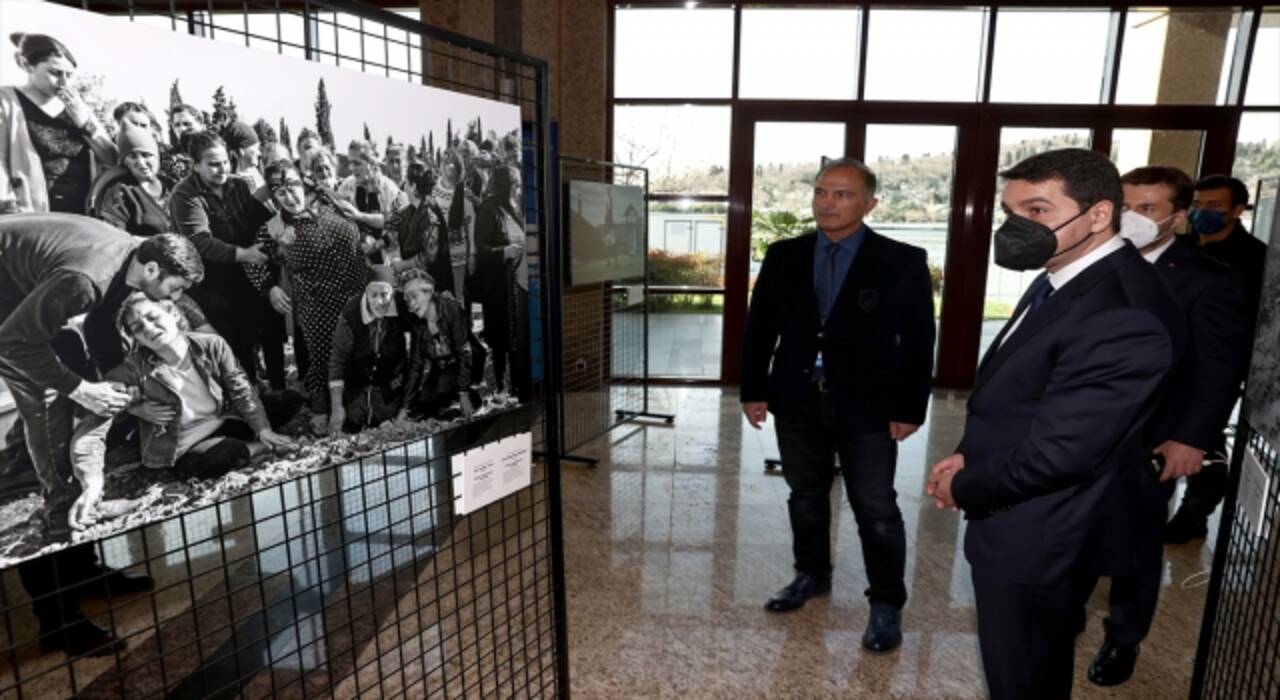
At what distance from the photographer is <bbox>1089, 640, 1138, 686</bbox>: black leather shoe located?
2.35 metres

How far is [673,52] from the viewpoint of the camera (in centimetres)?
595

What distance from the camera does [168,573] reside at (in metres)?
2.97

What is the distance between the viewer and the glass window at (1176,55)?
18.4ft

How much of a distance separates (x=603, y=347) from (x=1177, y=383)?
4.06m

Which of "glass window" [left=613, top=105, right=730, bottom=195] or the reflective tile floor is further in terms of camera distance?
"glass window" [left=613, top=105, right=730, bottom=195]

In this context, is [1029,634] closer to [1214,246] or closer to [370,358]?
Answer: [370,358]

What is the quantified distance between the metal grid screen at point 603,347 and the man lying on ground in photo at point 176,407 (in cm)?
386

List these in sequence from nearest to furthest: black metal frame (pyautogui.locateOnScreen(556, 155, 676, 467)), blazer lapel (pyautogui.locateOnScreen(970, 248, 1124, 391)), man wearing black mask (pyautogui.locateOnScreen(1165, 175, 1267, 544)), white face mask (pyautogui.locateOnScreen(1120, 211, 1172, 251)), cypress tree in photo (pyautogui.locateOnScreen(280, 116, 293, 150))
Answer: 1. cypress tree in photo (pyautogui.locateOnScreen(280, 116, 293, 150))
2. blazer lapel (pyautogui.locateOnScreen(970, 248, 1124, 391))
3. white face mask (pyautogui.locateOnScreen(1120, 211, 1172, 251))
4. man wearing black mask (pyautogui.locateOnScreen(1165, 175, 1267, 544))
5. black metal frame (pyautogui.locateOnScreen(556, 155, 676, 467))

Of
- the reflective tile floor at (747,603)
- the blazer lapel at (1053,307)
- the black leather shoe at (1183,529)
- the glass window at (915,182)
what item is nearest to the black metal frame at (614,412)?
the reflective tile floor at (747,603)

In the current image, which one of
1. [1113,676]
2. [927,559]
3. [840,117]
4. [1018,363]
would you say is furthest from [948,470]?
[840,117]

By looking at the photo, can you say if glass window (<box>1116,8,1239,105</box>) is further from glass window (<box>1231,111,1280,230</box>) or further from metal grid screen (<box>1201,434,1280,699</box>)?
metal grid screen (<box>1201,434,1280,699</box>)

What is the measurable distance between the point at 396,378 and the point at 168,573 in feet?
7.59

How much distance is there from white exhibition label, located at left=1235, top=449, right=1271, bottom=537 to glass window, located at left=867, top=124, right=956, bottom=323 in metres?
4.57

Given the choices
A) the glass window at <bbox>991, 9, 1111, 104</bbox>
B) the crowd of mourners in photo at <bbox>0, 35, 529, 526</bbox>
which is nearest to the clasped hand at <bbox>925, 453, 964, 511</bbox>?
the crowd of mourners in photo at <bbox>0, 35, 529, 526</bbox>
